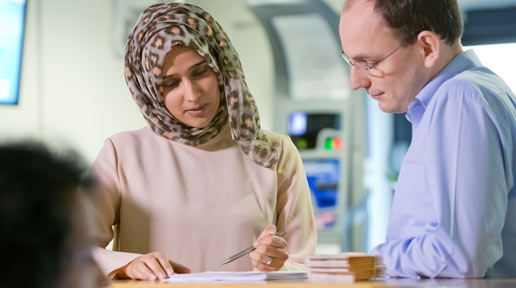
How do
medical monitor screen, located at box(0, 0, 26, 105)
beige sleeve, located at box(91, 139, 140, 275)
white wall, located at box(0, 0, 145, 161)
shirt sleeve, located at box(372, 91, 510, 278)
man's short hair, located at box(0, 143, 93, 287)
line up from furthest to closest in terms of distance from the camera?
white wall, located at box(0, 0, 145, 161), medical monitor screen, located at box(0, 0, 26, 105), beige sleeve, located at box(91, 139, 140, 275), shirt sleeve, located at box(372, 91, 510, 278), man's short hair, located at box(0, 143, 93, 287)

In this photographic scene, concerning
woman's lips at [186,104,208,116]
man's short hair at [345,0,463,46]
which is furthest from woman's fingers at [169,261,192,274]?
man's short hair at [345,0,463,46]

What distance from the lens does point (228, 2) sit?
6.06 m

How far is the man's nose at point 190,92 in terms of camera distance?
6.91ft

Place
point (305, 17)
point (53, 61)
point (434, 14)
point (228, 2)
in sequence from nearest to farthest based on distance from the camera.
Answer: point (434, 14), point (53, 61), point (305, 17), point (228, 2)

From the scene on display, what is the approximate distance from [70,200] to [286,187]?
1.79 m

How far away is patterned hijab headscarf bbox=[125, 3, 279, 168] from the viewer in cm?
213

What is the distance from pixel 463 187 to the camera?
1.40 meters

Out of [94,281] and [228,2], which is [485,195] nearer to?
[94,281]

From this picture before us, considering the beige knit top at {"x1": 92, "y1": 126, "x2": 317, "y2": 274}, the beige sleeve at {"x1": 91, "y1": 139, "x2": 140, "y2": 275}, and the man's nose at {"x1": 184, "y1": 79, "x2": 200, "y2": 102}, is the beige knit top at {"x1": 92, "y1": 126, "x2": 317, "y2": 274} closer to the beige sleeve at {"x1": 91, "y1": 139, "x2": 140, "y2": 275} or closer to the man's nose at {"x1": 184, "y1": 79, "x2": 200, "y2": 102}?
the beige sleeve at {"x1": 91, "y1": 139, "x2": 140, "y2": 275}

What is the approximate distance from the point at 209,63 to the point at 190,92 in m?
0.12

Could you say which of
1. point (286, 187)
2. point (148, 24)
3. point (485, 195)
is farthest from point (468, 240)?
point (148, 24)

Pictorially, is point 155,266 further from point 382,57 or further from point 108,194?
point 382,57

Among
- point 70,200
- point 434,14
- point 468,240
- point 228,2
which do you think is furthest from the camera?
point 228,2

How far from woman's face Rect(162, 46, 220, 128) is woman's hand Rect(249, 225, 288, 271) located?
47 cm
